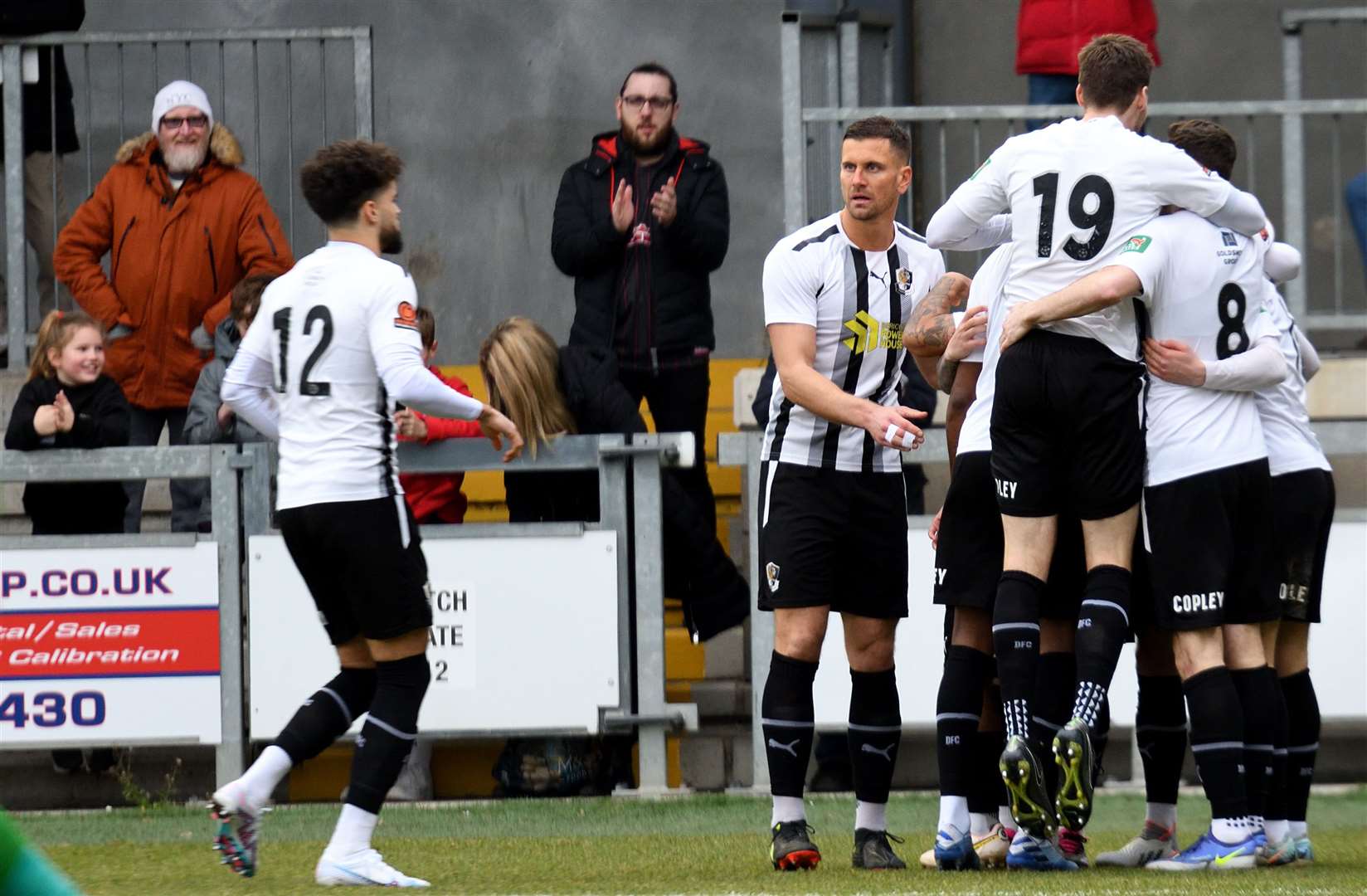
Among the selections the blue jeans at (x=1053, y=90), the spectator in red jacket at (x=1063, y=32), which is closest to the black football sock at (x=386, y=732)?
the spectator in red jacket at (x=1063, y=32)

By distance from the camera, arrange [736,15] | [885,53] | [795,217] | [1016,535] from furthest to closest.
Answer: [736,15]
[885,53]
[795,217]
[1016,535]

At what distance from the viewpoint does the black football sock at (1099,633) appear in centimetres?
518

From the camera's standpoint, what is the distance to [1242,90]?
488 inches

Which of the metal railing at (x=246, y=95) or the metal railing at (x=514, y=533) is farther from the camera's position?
the metal railing at (x=246, y=95)

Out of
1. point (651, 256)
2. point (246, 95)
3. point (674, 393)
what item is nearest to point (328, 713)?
point (674, 393)

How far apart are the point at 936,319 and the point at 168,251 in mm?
4448

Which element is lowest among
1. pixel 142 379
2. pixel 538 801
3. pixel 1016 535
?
pixel 538 801

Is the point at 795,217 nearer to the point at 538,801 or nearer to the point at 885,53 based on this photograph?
the point at 885,53

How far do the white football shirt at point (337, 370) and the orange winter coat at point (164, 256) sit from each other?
11.6 feet

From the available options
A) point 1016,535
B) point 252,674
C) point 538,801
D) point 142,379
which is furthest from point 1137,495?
point 142,379

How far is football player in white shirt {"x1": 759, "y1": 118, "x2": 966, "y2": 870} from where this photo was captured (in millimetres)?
5766

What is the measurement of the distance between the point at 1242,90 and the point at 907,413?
7.65 metres

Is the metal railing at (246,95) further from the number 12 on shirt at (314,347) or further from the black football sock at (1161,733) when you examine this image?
the black football sock at (1161,733)

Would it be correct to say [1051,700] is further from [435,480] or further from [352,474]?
[435,480]
